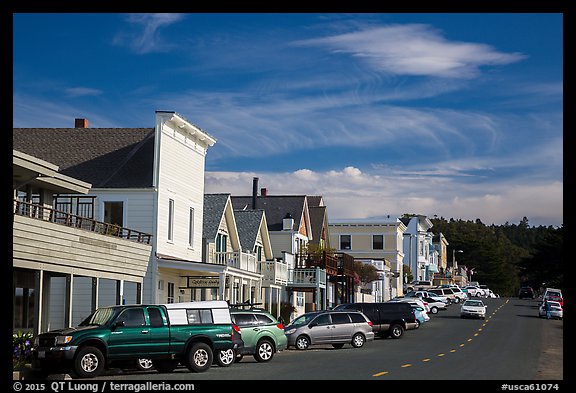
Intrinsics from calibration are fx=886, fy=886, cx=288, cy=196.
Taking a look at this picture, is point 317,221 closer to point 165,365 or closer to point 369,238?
point 369,238

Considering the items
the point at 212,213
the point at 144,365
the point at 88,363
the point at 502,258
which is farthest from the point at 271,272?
the point at 502,258

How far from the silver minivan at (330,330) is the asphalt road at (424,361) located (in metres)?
0.51

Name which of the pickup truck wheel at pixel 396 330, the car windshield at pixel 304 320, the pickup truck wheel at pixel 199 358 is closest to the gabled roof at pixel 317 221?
the pickup truck wheel at pixel 396 330

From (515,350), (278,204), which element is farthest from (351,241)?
(515,350)

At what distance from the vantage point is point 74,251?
28.5m

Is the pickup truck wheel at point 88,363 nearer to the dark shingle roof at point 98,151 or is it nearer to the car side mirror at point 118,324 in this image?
the car side mirror at point 118,324

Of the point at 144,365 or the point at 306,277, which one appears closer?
the point at 144,365

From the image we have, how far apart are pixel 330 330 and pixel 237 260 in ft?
30.1

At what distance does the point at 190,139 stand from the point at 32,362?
2170cm

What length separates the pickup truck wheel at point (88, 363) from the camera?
22.1m

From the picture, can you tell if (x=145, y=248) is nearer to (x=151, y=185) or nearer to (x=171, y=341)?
(x=151, y=185)

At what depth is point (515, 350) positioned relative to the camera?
112 feet

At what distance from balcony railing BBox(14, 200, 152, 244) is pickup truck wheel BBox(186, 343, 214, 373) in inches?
254

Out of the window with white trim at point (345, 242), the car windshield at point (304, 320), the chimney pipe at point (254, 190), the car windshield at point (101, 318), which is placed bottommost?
the car windshield at point (304, 320)
